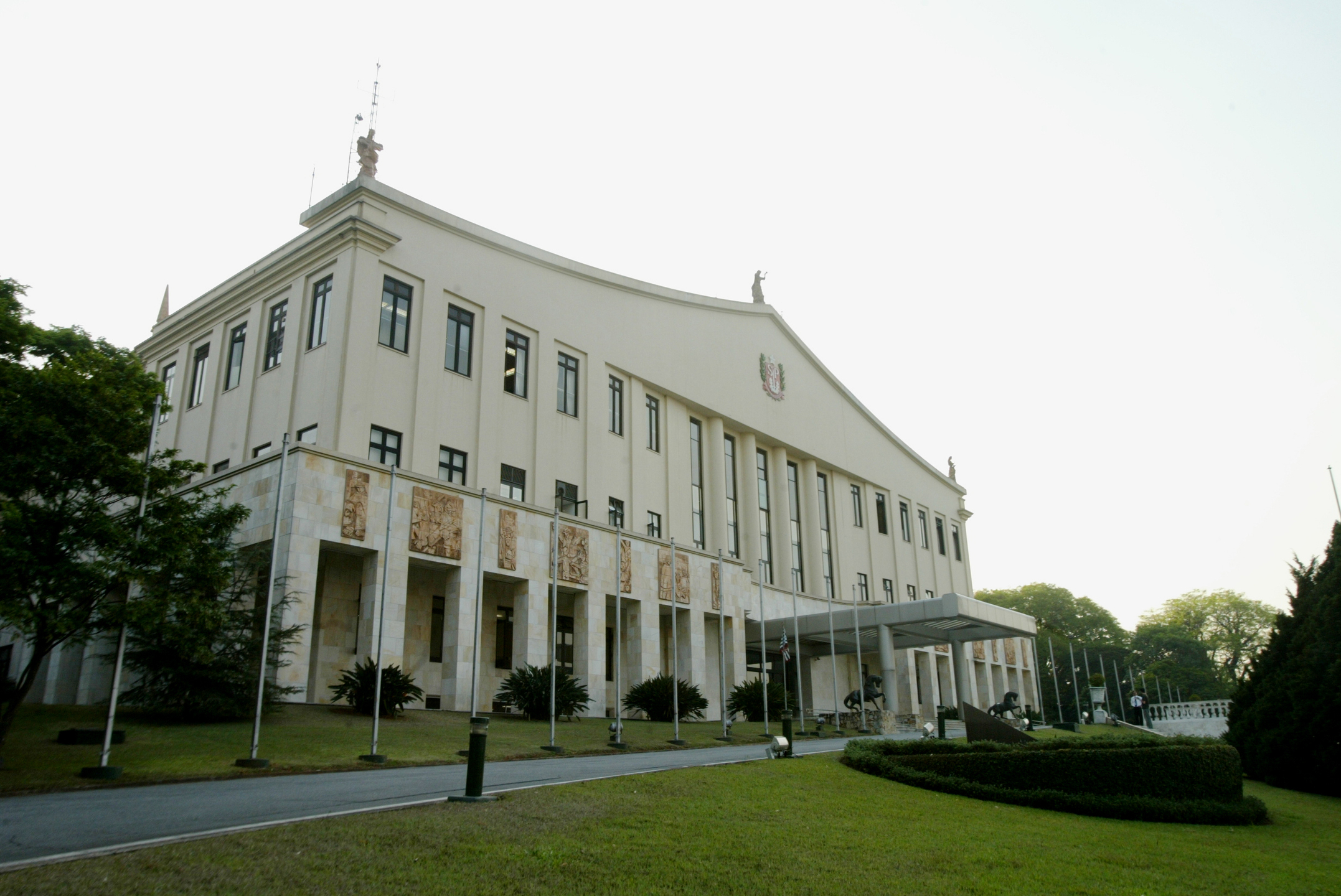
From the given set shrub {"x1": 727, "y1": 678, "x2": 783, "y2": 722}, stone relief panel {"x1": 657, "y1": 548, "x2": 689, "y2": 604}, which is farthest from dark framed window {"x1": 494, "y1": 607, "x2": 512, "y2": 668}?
shrub {"x1": 727, "y1": 678, "x2": 783, "y2": 722}

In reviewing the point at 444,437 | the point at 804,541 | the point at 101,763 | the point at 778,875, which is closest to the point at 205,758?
the point at 101,763

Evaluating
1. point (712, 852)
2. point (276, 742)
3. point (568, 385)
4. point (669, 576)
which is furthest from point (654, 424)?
point (712, 852)

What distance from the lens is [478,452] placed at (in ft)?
109

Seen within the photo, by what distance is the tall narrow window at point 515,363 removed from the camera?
1409 inches

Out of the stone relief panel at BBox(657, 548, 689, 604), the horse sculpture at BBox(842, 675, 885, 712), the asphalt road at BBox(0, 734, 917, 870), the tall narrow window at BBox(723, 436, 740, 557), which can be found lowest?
the asphalt road at BBox(0, 734, 917, 870)

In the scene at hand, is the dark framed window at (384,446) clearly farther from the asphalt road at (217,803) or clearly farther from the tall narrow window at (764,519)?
the tall narrow window at (764,519)

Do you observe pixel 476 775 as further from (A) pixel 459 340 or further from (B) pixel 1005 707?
(B) pixel 1005 707

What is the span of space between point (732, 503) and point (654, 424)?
8.04 meters

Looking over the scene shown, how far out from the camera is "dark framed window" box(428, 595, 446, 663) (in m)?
30.5

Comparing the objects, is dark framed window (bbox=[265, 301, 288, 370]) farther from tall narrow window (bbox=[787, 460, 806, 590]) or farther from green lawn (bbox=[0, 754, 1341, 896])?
tall narrow window (bbox=[787, 460, 806, 590])

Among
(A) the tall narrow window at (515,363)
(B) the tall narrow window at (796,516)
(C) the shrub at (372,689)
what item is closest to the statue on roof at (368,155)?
(A) the tall narrow window at (515,363)

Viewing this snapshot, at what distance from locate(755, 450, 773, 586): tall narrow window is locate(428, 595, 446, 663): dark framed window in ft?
71.6

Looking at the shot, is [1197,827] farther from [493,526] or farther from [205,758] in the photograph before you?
[493,526]

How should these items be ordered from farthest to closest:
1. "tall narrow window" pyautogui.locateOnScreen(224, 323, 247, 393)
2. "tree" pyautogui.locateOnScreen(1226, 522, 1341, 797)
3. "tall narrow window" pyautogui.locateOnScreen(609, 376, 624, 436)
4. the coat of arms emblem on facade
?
1. the coat of arms emblem on facade
2. "tall narrow window" pyautogui.locateOnScreen(609, 376, 624, 436)
3. "tall narrow window" pyautogui.locateOnScreen(224, 323, 247, 393)
4. "tree" pyautogui.locateOnScreen(1226, 522, 1341, 797)
